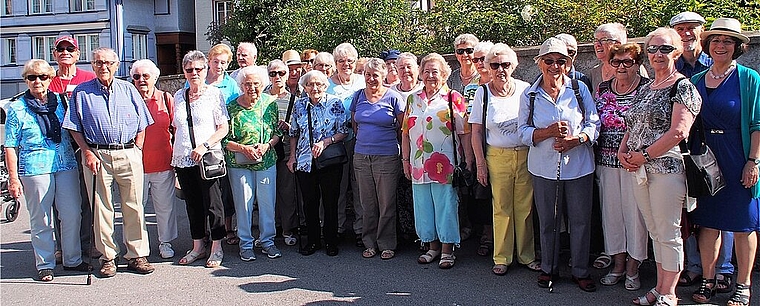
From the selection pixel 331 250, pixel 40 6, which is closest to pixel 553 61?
pixel 331 250

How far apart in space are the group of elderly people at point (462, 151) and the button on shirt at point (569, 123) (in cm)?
1

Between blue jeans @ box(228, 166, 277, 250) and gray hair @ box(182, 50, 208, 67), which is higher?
gray hair @ box(182, 50, 208, 67)

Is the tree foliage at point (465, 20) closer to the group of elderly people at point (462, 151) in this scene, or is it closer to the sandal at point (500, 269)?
the group of elderly people at point (462, 151)

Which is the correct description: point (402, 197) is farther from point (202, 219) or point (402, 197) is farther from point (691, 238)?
point (691, 238)

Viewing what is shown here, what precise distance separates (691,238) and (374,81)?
2792 mm

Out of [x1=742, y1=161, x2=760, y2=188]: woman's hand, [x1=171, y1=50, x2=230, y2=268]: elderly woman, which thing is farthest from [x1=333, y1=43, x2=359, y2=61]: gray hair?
[x1=742, y1=161, x2=760, y2=188]: woman's hand

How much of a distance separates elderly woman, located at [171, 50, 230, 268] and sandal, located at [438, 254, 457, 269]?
76.9 inches

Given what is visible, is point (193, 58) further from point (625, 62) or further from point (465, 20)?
point (465, 20)

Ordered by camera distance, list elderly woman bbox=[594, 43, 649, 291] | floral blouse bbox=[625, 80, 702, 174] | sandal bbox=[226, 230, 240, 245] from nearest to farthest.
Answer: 1. floral blouse bbox=[625, 80, 702, 174]
2. elderly woman bbox=[594, 43, 649, 291]
3. sandal bbox=[226, 230, 240, 245]

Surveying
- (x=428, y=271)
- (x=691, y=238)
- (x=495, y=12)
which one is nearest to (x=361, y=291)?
(x=428, y=271)

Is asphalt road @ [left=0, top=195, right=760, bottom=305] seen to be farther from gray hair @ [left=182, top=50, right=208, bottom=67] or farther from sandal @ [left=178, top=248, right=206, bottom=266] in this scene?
gray hair @ [left=182, top=50, right=208, bottom=67]

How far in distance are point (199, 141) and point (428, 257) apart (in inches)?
86.3

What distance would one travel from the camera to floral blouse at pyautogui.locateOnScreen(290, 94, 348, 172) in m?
6.40

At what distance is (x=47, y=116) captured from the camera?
19.2 feet
